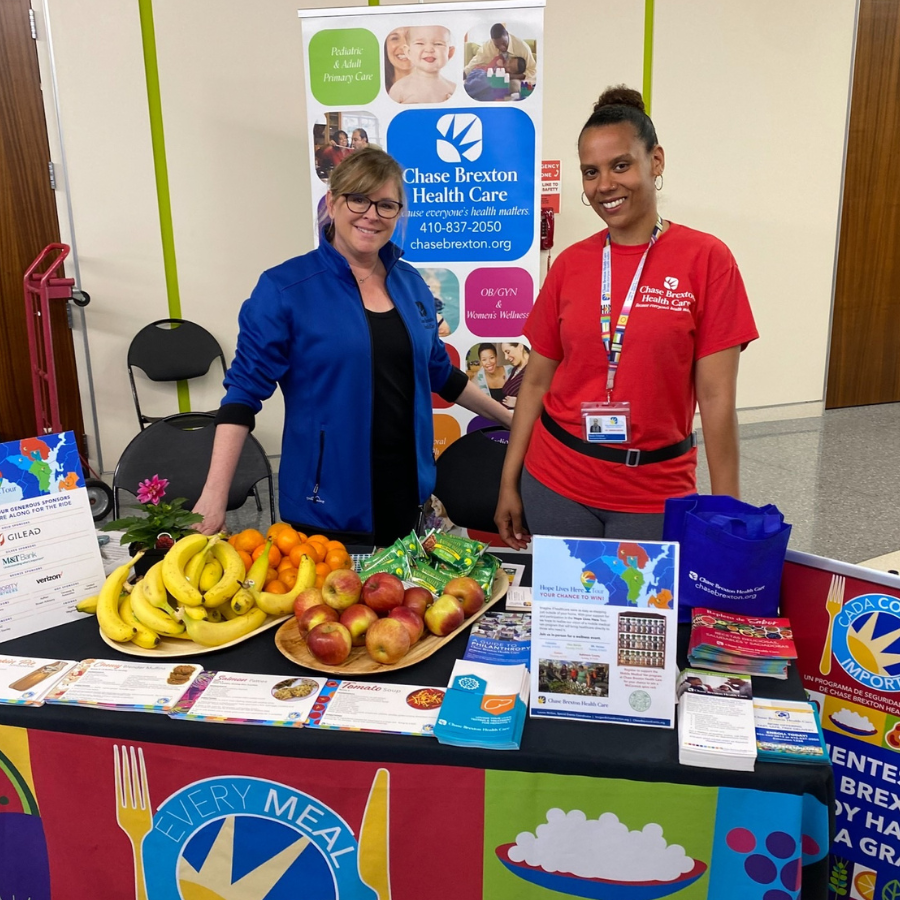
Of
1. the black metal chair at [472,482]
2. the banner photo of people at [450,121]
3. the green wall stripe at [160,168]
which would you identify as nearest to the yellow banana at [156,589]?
the black metal chair at [472,482]

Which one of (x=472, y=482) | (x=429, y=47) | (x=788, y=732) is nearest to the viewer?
(x=788, y=732)

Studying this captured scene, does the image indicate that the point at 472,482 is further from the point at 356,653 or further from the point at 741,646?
the point at 741,646

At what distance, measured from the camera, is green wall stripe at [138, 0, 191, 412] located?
15.1ft

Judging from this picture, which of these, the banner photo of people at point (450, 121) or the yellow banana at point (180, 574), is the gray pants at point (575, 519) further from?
the banner photo of people at point (450, 121)

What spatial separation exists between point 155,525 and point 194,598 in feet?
0.84

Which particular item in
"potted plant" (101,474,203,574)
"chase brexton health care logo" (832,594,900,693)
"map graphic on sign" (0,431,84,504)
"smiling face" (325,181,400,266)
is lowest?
"chase brexton health care logo" (832,594,900,693)

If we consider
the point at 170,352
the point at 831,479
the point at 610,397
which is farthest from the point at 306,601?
the point at 831,479

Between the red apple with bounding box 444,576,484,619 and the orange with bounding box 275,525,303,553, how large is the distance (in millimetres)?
→ 342

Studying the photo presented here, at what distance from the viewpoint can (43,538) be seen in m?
1.56

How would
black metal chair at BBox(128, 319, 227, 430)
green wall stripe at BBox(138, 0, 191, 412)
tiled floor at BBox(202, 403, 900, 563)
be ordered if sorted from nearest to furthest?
tiled floor at BBox(202, 403, 900, 563), green wall stripe at BBox(138, 0, 191, 412), black metal chair at BBox(128, 319, 227, 430)

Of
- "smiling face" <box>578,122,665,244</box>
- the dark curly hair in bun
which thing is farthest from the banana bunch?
the dark curly hair in bun

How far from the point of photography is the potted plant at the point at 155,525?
64.7 inches

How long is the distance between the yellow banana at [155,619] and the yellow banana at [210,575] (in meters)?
0.08

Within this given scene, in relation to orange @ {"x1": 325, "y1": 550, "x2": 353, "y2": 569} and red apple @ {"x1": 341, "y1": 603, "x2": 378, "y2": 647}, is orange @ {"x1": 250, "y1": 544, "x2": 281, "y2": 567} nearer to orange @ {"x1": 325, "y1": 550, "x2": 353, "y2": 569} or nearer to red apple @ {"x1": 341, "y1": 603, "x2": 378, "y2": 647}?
orange @ {"x1": 325, "y1": 550, "x2": 353, "y2": 569}
